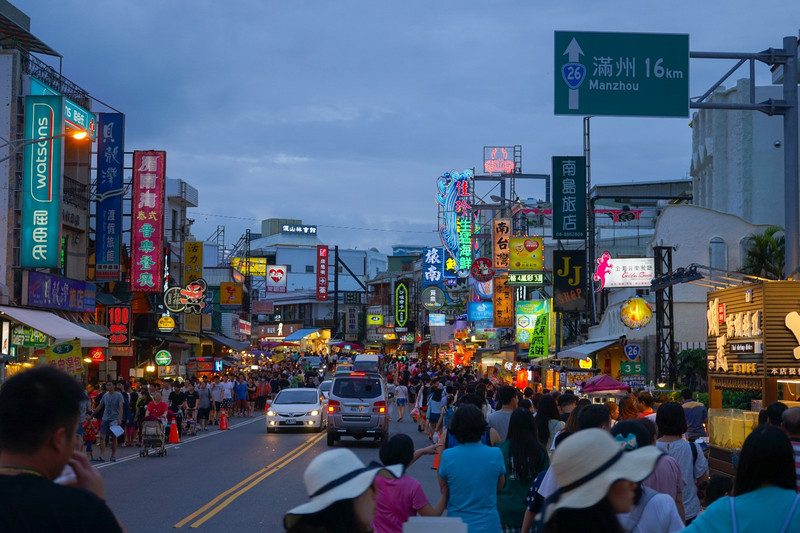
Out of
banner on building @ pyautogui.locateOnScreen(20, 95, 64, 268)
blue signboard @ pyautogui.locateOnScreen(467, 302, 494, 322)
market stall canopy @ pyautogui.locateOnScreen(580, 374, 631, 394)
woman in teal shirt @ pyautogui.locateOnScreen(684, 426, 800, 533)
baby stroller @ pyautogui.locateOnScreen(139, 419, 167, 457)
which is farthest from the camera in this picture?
blue signboard @ pyautogui.locateOnScreen(467, 302, 494, 322)

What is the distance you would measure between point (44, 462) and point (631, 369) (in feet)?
74.6

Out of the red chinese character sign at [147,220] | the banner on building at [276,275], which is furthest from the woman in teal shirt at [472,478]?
the banner on building at [276,275]

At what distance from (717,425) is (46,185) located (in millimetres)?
22686

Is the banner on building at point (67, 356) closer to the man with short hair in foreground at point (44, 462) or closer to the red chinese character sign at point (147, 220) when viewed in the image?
the red chinese character sign at point (147, 220)

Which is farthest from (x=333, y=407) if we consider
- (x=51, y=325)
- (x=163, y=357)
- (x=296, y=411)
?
(x=163, y=357)

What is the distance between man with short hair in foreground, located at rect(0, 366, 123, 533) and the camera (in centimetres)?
312

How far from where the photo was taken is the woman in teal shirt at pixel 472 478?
22.1ft

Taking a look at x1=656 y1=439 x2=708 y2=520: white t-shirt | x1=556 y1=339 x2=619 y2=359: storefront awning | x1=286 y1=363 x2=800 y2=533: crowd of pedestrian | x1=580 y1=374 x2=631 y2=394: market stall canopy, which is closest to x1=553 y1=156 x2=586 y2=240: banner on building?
x1=556 y1=339 x2=619 y2=359: storefront awning

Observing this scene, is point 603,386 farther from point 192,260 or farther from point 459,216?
point 459,216

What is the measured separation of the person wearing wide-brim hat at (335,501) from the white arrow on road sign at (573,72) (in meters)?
11.8

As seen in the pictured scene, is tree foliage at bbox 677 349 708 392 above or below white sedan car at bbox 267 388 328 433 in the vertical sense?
above

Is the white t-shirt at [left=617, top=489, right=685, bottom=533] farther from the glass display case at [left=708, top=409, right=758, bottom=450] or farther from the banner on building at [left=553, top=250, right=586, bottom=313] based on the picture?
the banner on building at [left=553, top=250, right=586, bottom=313]

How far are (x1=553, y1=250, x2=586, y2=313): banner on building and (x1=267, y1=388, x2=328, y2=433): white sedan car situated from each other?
1035cm

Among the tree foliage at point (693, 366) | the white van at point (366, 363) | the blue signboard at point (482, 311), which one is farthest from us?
the blue signboard at point (482, 311)
